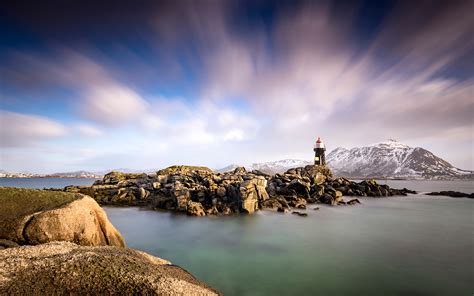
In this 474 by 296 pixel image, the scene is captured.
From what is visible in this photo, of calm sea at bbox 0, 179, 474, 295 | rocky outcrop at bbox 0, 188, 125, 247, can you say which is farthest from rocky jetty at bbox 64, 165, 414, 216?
rocky outcrop at bbox 0, 188, 125, 247

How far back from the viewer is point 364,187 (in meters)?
56.3

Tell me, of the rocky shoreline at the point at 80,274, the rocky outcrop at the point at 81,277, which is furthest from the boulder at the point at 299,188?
the rocky outcrop at the point at 81,277

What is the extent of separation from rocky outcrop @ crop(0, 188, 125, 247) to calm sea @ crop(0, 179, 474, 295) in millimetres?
5006

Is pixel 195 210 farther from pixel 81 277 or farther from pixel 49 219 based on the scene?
pixel 81 277

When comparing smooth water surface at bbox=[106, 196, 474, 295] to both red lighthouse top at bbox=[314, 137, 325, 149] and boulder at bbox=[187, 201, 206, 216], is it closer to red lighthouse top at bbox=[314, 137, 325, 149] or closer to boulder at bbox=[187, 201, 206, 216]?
boulder at bbox=[187, 201, 206, 216]

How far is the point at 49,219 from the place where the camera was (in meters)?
7.89

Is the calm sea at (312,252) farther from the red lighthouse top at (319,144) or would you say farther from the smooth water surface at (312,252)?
the red lighthouse top at (319,144)

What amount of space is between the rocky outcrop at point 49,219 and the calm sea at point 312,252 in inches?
197

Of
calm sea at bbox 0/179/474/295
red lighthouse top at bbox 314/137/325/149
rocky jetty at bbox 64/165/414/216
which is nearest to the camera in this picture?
calm sea at bbox 0/179/474/295

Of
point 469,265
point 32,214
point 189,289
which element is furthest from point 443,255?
point 32,214

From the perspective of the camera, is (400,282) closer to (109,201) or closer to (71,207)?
(71,207)

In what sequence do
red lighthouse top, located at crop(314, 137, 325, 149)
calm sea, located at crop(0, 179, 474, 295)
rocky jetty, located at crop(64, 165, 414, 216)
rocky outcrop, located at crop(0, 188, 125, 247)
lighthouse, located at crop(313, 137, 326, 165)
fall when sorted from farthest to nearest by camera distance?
red lighthouse top, located at crop(314, 137, 325, 149) → lighthouse, located at crop(313, 137, 326, 165) → rocky jetty, located at crop(64, 165, 414, 216) → calm sea, located at crop(0, 179, 474, 295) → rocky outcrop, located at crop(0, 188, 125, 247)

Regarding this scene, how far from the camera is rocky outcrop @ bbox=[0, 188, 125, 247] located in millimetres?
7641

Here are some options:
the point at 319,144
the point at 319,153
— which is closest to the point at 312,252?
the point at 319,153
